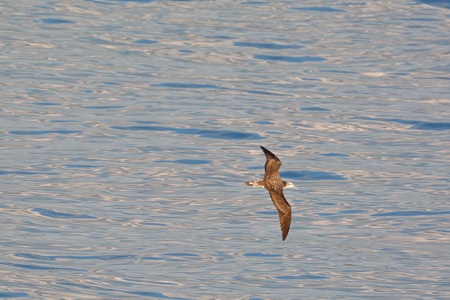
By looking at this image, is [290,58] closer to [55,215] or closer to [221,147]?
[221,147]

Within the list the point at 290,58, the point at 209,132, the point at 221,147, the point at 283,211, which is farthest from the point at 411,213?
the point at 290,58

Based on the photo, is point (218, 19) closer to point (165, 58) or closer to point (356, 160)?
point (165, 58)

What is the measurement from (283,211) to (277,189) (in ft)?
0.74

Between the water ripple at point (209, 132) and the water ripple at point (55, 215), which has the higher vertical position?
the water ripple at point (209, 132)

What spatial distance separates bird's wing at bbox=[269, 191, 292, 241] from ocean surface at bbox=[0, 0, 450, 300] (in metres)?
1.32

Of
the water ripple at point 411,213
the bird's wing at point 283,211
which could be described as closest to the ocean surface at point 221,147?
the water ripple at point 411,213

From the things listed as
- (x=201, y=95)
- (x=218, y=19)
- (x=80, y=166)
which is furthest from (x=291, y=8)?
(x=80, y=166)

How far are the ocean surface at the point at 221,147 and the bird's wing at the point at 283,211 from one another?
1.32 metres

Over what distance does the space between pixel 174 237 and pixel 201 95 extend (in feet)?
19.1

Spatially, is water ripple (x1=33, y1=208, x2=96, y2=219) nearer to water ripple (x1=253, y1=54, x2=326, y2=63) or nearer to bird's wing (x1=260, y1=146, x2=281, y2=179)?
bird's wing (x1=260, y1=146, x2=281, y2=179)

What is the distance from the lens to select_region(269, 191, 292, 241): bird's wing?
1128cm

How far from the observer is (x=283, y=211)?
11.4 meters

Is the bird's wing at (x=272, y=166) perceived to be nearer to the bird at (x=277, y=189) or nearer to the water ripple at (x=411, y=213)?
the bird at (x=277, y=189)

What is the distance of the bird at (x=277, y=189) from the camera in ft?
37.1
